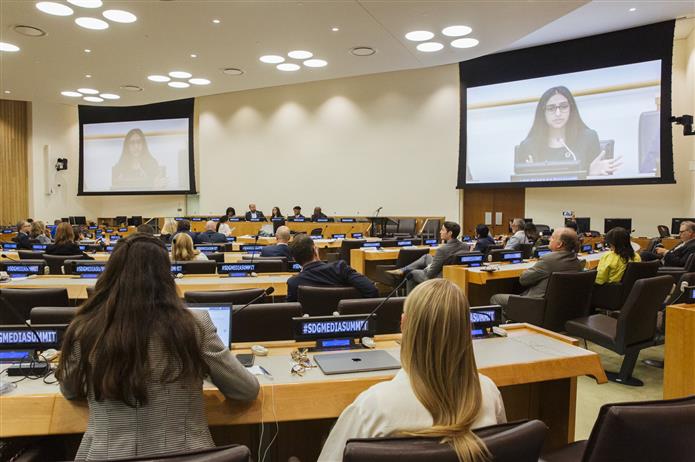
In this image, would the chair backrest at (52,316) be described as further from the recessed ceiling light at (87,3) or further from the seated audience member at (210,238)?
the recessed ceiling light at (87,3)

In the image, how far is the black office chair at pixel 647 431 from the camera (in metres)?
1.23

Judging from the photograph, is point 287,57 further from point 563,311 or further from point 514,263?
point 563,311

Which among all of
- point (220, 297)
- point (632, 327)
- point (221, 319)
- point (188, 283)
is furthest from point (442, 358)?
point (188, 283)

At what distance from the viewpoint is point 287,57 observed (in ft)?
31.3

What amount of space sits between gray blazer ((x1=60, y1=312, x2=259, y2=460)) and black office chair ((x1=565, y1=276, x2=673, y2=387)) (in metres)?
3.07

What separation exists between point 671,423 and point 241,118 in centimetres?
1499

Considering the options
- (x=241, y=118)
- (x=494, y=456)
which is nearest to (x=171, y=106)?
(x=241, y=118)

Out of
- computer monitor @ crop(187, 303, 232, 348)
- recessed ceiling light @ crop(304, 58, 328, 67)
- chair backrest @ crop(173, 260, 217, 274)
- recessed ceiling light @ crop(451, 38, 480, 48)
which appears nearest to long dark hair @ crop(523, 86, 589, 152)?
recessed ceiling light @ crop(451, 38, 480, 48)

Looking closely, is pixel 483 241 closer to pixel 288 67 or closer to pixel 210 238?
pixel 210 238

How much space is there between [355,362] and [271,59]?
890cm

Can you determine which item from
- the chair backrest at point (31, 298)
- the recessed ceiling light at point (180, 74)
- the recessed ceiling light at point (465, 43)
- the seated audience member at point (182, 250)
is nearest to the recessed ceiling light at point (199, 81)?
the recessed ceiling light at point (180, 74)

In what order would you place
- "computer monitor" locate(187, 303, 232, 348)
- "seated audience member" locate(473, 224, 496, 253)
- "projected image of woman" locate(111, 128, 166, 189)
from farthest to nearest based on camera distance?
"projected image of woman" locate(111, 128, 166, 189) → "seated audience member" locate(473, 224, 496, 253) → "computer monitor" locate(187, 303, 232, 348)

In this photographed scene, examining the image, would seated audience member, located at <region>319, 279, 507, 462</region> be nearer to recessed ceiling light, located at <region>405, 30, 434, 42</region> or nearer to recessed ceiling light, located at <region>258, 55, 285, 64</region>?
recessed ceiling light, located at <region>405, 30, 434, 42</region>

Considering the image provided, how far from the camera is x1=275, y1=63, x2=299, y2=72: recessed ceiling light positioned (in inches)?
398
